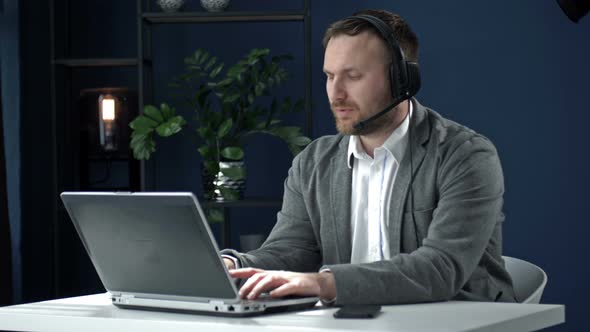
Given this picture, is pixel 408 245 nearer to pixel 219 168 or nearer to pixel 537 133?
pixel 219 168

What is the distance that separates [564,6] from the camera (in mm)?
2535

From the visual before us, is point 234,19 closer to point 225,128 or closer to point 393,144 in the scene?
point 225,128

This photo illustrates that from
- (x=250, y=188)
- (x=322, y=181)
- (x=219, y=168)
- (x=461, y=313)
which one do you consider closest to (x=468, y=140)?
(x=322, y=181)

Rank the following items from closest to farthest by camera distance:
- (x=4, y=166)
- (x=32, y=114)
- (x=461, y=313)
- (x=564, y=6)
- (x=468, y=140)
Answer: (x=461, y=313) → (x=468, y=140) → (x=564, y=6) → (x=4, y=166) → (x=32, y=114)

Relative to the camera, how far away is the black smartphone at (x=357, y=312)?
1.53m

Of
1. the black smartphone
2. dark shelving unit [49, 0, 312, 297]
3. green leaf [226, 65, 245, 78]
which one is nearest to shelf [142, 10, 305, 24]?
dark shelving unit [49, 0, 312, 297]

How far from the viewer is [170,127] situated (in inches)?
148

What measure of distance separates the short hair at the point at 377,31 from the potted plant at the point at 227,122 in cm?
159

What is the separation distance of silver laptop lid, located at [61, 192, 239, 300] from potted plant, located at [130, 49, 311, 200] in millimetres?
2070

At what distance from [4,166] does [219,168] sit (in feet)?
2.61

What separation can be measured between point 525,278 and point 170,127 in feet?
5.97

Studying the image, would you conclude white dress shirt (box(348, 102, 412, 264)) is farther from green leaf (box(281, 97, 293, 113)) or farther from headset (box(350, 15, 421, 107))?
green leaf (box(281, 97, 293, 113))

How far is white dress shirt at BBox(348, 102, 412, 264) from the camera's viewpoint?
2.14 meters

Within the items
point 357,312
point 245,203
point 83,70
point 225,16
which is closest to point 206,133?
point 245,203
